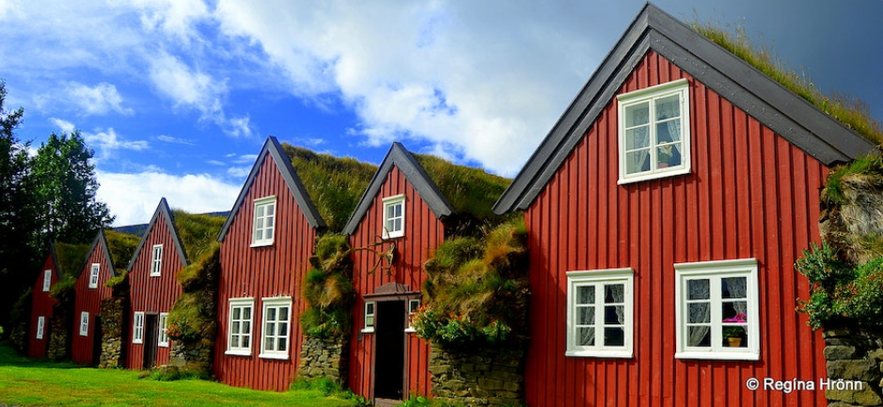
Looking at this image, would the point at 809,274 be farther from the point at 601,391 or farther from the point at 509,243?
the point at 509,243

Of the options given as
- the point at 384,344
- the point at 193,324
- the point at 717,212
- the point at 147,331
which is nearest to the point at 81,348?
the point at 147,331

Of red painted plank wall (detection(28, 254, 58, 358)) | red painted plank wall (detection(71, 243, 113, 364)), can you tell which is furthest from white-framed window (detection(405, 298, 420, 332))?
red painted plank wall (detection(28, 254, 58, 358))

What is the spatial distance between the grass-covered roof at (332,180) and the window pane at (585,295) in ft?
28.5

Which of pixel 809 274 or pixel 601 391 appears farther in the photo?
pixel 601 391

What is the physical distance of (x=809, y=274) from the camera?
10453mm

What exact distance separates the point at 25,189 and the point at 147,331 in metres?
22.1

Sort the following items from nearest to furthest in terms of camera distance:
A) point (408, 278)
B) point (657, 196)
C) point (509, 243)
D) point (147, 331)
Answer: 1. point (657, 196)
2. point (509, 243)
3. point (408, 278)
4. point (147, 331)

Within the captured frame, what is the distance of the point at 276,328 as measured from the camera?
67.9 ft

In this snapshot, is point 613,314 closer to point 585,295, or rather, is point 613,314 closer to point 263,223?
point 585,295

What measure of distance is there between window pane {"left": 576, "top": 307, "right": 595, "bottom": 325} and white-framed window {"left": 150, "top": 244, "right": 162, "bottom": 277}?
18.8m

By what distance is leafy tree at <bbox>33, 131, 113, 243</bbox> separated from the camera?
54.0m

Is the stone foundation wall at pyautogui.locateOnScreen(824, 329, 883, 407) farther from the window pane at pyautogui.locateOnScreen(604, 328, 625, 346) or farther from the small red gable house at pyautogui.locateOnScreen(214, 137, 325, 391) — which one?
the small red gable house at pyautogui.locateOnScreen(214, 137, 325, 391)

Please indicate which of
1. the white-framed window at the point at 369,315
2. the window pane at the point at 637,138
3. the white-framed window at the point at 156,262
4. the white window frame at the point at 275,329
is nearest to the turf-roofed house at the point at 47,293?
the white-framed window at the point at 156,262

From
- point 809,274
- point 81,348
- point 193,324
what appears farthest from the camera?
point 81,348
